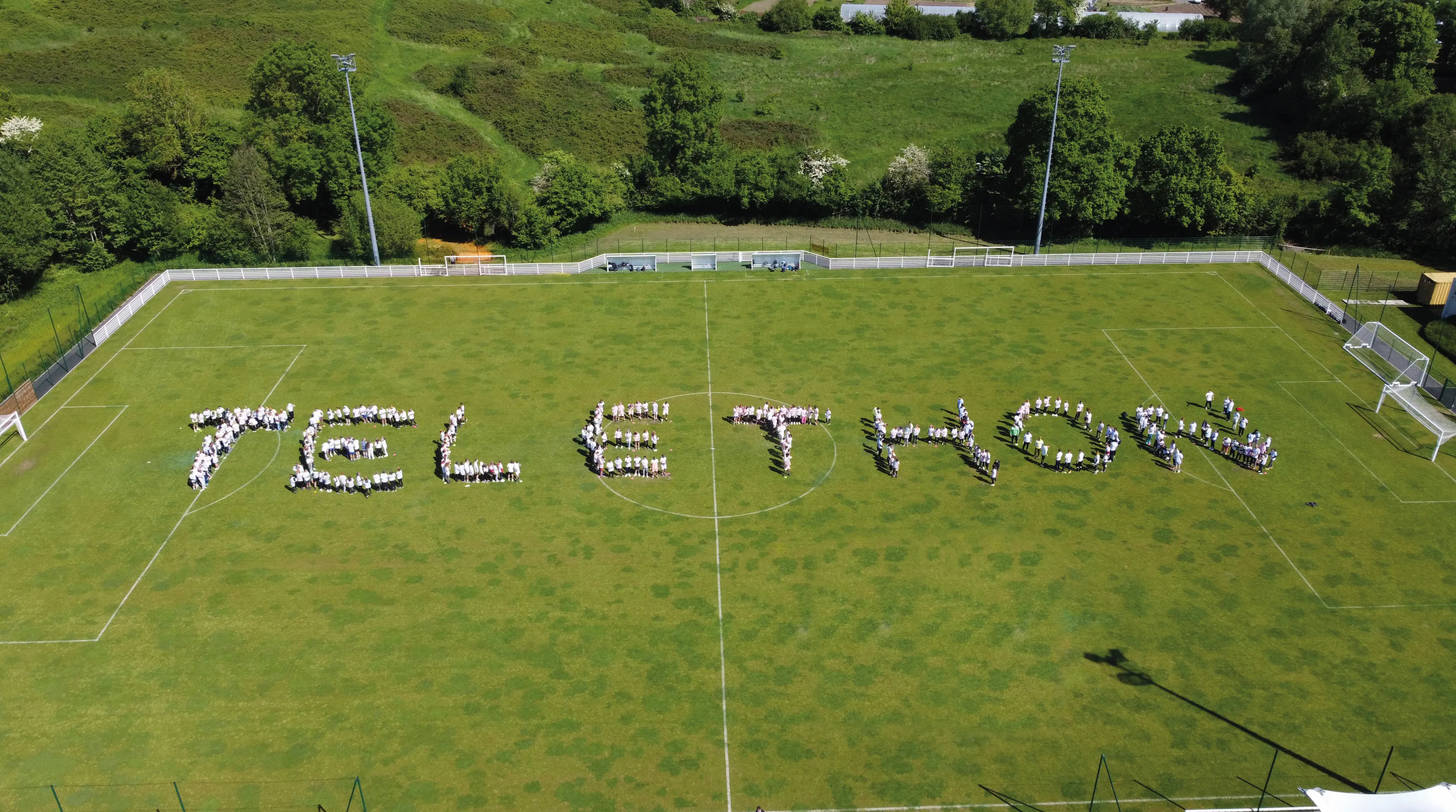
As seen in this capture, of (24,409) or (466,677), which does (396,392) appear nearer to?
(24,409)

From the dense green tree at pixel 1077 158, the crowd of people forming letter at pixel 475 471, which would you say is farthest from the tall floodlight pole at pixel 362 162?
the crowd of people forming letter at pixel 475 471

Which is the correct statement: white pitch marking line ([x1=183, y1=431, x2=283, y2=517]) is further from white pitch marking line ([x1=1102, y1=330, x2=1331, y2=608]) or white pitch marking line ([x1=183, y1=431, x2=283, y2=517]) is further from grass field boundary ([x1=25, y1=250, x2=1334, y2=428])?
white pitch marking line ([x1=1102, y1=330, x2=1331, y2=608])

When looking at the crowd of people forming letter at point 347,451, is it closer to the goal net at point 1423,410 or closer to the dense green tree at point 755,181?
the dense green tree at point 755,181

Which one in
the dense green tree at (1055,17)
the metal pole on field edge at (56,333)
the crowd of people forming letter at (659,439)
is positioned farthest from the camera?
the dense green tree at (1055,17)

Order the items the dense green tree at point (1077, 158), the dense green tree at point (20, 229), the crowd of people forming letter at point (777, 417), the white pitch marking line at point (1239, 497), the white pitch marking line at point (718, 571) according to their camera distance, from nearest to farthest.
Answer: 1. the white pitch marking line at point (718, 571)
2. the white pitch marking line at point (1239, 497)
3. the crowd of people forming letter at point (777, 417)
4. the dense green tree at point (20, 229)
5. the dense green tree at point (1077, 158)

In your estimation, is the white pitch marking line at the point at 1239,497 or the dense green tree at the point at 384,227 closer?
the white pitch marking line at the point at 1239,497

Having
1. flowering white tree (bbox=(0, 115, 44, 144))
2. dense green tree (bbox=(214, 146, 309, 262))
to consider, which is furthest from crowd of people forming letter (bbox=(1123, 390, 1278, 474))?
flowering white tree (bbox=(0, 115, 44, 144))

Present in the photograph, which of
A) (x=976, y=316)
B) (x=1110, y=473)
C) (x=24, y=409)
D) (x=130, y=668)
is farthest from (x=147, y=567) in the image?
(x=976, y=316)
